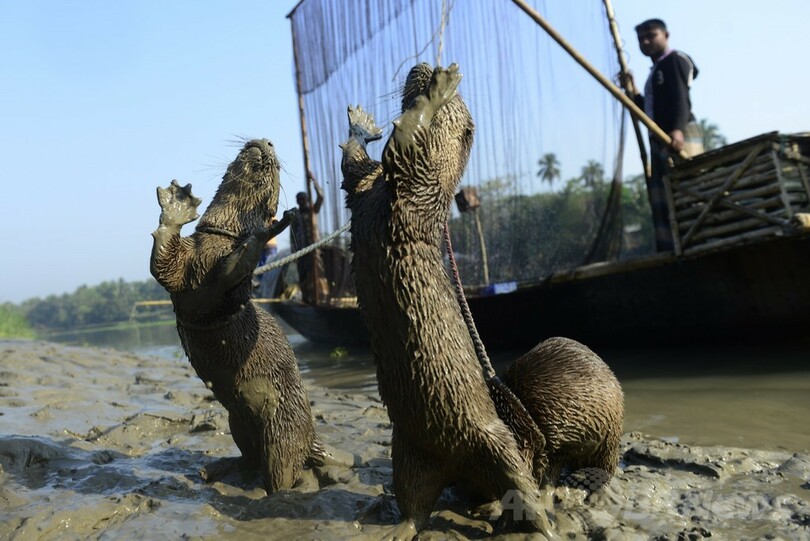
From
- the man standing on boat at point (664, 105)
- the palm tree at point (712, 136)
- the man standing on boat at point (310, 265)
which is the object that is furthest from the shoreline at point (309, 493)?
the palm tree at point (712, 136)

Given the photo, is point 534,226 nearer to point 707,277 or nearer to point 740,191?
point 707,277

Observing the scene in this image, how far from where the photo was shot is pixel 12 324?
1783 centimetres

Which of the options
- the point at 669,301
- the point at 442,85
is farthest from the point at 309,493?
the point at 669,301

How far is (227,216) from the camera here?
289 cm

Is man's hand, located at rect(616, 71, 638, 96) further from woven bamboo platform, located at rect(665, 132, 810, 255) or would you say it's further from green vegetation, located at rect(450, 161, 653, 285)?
green vegetation, located at rect(450, 161, 653, 285)

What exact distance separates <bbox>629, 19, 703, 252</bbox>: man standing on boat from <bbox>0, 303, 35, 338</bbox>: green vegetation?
1647 centimetres

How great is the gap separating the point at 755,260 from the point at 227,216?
18.6 ft

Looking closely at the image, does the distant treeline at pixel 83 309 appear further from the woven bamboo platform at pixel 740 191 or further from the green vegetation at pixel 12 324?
the woven bamboo platform at pixel 740 191

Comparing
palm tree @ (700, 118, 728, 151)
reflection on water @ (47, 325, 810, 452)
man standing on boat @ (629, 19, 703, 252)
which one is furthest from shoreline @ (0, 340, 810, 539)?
palm tree @ (700, 118, 728, 151)

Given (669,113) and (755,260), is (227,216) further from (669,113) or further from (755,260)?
(755,260)

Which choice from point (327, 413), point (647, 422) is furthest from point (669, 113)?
point (327, 413)

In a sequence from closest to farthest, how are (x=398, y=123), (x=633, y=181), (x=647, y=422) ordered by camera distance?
(x=398, y=123)
(x=647, y=422)
(x=633, y=181)

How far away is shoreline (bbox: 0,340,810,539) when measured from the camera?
2.42 m

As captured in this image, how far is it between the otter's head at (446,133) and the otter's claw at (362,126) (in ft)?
1.13
